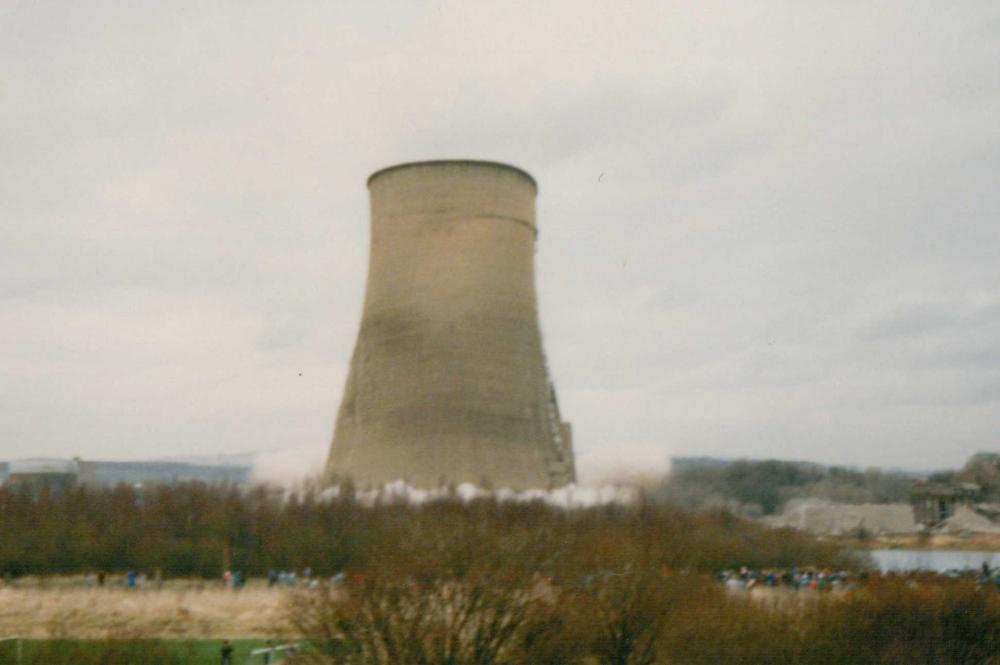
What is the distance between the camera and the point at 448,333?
2308 centimetres

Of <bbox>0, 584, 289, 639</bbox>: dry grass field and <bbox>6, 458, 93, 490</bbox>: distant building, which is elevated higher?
<bbox>6, 458, 93, 490</bbox>: distant building

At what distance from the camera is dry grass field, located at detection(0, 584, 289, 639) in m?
15.1

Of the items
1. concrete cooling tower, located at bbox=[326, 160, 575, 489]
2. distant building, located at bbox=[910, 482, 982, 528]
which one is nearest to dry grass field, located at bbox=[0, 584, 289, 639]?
concrete cooling tower, located at bbox=[326, 160, 575, 489]

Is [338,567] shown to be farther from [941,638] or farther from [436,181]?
[941,638]

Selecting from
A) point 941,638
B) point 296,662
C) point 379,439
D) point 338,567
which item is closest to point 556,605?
point 296,662

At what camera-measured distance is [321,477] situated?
2577 centimetres

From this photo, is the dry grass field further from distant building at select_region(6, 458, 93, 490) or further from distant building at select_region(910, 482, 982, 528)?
distant building at select_region(910, 482, 982, 528)

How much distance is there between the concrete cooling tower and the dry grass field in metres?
5.74

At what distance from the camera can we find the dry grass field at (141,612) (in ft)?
49.5

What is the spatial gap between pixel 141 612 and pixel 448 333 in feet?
27.9

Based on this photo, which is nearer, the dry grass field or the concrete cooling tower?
the dry grass field

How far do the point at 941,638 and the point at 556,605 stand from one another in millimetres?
3498

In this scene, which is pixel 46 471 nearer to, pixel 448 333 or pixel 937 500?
pixel 448 333

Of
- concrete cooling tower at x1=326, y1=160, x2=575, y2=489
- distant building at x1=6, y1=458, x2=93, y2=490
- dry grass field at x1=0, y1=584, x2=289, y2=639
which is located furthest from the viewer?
distant building at x1=6, y1=458, x2=93, y2=490
